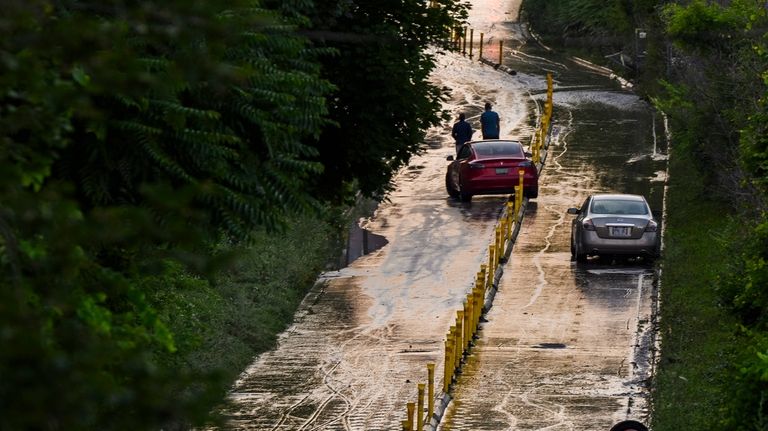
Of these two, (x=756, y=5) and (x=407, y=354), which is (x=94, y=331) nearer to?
(x=407, y=354)

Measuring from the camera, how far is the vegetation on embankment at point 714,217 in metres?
14.5

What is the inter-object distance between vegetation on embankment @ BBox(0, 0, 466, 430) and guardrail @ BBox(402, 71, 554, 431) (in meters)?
2.50

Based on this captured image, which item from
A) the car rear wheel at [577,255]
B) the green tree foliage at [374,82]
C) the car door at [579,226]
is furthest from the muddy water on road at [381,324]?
the green tree foliage at [374,82]

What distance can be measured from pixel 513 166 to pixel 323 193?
12.9 meters

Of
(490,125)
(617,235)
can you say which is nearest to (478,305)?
(617,235)

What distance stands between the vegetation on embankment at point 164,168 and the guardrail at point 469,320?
250cm

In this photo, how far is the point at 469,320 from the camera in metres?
21.8

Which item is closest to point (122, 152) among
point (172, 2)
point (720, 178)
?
point (172, 2)

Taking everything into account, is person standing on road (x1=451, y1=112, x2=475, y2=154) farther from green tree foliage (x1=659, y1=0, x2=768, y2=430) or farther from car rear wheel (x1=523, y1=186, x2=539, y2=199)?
green tree foliage (x1=659, y1=0, x2=768, y2=430)

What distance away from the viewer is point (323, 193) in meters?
19.3

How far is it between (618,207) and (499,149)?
17.5 ft

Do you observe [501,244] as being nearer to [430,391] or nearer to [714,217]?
[714,217]

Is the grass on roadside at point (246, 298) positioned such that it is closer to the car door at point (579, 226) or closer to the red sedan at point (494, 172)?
the red sedan at point (494, 172)

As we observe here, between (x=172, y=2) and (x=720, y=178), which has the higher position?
(x=172, y=2)
